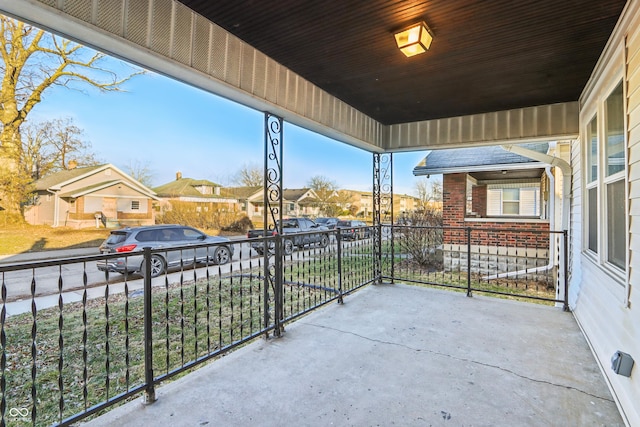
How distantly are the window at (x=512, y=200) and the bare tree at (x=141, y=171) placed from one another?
716 inches

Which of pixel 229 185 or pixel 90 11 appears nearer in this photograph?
pixel 90 11

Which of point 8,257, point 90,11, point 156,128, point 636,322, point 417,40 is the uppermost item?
point 156,128

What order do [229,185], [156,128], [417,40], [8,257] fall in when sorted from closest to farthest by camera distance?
[417,40], [8,257], [156,128], [229,185]

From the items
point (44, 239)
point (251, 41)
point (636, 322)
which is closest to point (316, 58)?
point (251, 41)

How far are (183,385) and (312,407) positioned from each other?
0.93 meters

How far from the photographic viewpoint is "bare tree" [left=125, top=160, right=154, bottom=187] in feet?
59.3

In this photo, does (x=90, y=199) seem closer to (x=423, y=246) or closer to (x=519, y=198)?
(x=423, y=246)

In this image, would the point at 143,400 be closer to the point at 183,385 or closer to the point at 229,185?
the point at 183,385

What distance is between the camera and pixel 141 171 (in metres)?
18.5

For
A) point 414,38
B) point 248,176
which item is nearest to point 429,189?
point 248,176

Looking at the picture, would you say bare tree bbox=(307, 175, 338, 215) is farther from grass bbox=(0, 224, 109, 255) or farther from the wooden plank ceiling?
the wooden plank ceiling

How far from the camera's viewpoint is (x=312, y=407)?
1.85 metres

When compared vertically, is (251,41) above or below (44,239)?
above

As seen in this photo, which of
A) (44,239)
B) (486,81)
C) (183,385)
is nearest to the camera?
(183,385)
